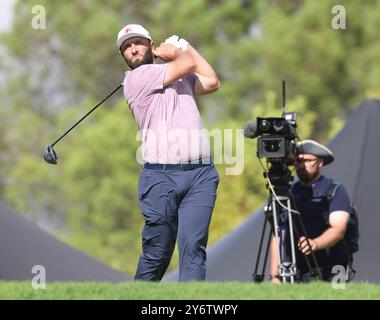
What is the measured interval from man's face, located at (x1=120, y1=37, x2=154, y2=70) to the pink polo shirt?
8 centimetres

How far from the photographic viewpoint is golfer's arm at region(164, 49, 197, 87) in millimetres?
6793

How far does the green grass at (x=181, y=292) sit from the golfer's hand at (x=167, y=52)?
1674mm

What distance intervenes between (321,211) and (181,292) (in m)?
3.56

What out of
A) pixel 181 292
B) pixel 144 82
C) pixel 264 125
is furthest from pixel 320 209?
pixel 181 292

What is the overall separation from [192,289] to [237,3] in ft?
118

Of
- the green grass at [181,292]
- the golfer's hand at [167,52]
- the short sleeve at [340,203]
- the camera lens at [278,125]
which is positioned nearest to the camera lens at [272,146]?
the camera lens at [278,125]

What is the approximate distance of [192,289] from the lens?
5414 millimetres

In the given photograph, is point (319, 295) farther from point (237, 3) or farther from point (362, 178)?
point (237, 3)

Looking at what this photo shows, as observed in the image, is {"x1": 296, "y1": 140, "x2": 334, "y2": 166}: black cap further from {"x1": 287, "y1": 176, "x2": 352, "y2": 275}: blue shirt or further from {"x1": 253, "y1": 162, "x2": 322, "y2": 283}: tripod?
{"x1": 253, "y1": 162, "x2": 322, "y2": 283}: tripod

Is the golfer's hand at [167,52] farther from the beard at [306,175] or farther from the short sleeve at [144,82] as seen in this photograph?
the beard at [306,175]

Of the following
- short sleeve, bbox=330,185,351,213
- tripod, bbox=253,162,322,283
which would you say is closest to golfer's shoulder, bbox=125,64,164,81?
tripod, bbox=253,162,322,283

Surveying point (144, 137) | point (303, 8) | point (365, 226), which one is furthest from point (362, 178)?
point (303, 8)

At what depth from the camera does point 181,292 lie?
5.34 meters

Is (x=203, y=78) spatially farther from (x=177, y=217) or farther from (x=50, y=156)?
(x=50, y=156)
